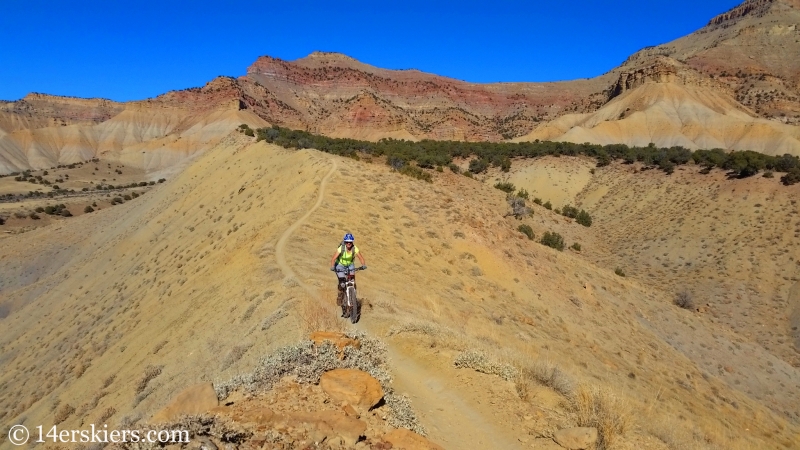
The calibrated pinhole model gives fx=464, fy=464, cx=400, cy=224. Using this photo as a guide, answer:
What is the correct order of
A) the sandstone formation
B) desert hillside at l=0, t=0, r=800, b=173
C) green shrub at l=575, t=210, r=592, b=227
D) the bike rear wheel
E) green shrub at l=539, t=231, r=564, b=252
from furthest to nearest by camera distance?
1. desert hillside at l=0, t=0, r=800, b=173
2. green shrub at l=575, t=210, r=592, b=227
3. green shrub at l=539, t=231, r=564, b=252
4. the bike rear wheel
5. the sandstone formation

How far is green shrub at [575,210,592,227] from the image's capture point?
37938 mm

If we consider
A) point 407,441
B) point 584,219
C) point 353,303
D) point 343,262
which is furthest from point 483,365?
point 584,219

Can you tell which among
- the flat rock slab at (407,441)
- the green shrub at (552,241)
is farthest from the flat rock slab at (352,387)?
A: the green shrub at (552,241)

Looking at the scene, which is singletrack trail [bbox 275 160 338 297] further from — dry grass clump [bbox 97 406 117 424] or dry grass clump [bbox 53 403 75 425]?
dry grass clump [bbox 53 403 75 425]

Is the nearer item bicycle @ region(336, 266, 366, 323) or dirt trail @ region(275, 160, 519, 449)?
dirt trail @ region(275, 160, 519, 449)

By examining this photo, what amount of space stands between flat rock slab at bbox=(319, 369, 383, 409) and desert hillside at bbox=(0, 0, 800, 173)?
233ft

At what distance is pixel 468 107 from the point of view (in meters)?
136

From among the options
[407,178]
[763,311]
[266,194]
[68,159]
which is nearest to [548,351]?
[407,178]

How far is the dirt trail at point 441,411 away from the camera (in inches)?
228

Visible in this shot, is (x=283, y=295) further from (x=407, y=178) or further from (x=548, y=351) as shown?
(x=407, y=178)

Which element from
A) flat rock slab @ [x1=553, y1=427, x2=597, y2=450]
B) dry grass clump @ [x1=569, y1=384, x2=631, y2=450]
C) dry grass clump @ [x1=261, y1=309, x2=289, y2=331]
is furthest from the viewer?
dry grass clump @ [x1=261, y1=309, x2=289, y2=331]

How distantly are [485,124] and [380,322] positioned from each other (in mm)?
106732

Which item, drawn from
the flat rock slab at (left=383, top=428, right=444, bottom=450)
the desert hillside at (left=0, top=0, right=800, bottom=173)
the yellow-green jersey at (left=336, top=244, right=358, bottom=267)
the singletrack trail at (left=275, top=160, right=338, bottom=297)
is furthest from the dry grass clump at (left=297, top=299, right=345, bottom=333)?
the desert hillside at (left=0, top=0, right=800, bottom=173)

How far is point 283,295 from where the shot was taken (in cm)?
1013
